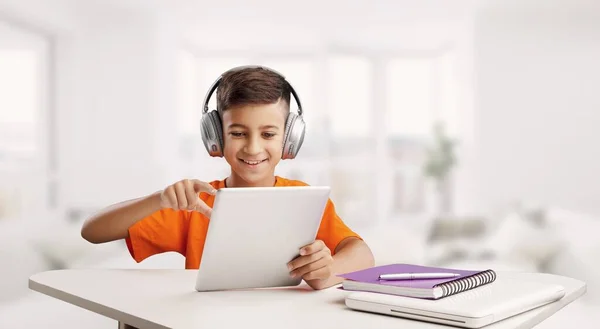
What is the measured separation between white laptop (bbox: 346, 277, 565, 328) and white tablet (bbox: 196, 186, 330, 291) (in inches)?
7.0

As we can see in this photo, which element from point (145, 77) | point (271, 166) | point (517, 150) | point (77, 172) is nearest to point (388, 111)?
point (517, 150)

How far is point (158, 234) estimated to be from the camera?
5.64 ft

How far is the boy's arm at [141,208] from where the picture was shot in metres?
1.20

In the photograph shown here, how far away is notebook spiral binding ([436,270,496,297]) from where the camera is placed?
107cm

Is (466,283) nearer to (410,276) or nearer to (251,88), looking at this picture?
(410,276)

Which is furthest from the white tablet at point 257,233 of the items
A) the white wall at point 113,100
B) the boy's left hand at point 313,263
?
the white wall at point 113,100

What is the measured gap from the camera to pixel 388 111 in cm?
519

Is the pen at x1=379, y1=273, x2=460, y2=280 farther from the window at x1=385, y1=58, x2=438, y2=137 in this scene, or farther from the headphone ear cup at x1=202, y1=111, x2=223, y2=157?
the window at x1=385, y1=58, x2=438, y2=137

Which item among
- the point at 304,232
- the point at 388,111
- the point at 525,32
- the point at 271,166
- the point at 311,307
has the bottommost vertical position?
the point at 311,307

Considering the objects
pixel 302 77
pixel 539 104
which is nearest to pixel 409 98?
pixel 302 77

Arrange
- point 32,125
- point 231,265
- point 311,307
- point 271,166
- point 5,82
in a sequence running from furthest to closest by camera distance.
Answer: point 32,125 → point 5,82 → point 271,166 → point 231,265 → point 311,307

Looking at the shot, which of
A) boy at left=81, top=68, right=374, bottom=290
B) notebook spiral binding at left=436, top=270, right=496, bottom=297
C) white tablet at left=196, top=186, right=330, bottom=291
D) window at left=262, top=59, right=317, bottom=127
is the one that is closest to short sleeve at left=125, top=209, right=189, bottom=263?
boy at left=81, top=68, right=374, bottom=290

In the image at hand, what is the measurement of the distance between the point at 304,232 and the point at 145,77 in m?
3.97

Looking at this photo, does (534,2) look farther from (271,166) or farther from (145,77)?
(271,166)
